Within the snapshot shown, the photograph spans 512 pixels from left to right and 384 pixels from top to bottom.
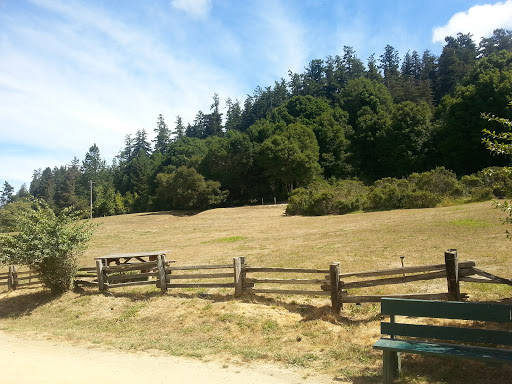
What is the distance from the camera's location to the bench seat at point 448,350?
4578 millimetres

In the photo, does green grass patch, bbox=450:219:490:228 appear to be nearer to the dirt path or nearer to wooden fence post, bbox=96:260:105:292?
the dirt path

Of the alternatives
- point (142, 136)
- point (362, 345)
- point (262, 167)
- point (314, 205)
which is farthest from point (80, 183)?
point (362, 345)

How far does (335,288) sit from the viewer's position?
9023mm

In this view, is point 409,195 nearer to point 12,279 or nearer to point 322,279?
point 322,279

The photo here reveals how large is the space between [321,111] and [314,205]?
50112 mm

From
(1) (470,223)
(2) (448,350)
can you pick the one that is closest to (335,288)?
(2) (448,350)

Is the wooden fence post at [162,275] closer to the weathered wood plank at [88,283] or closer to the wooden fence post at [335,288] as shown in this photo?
the weathered wood plank at [88,283]

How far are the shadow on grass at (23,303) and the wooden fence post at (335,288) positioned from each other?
32.8ft

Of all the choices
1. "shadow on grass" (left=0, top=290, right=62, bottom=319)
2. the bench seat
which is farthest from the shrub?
the bench seat

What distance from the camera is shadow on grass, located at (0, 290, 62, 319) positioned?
12947mm

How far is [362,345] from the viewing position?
727 centimetres

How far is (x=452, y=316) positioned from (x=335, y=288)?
4.08 meters

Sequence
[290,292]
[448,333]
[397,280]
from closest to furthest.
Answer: [448,333] < [397,280] < [290,292]

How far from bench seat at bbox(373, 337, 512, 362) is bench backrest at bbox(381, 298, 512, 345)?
0.33 ft
